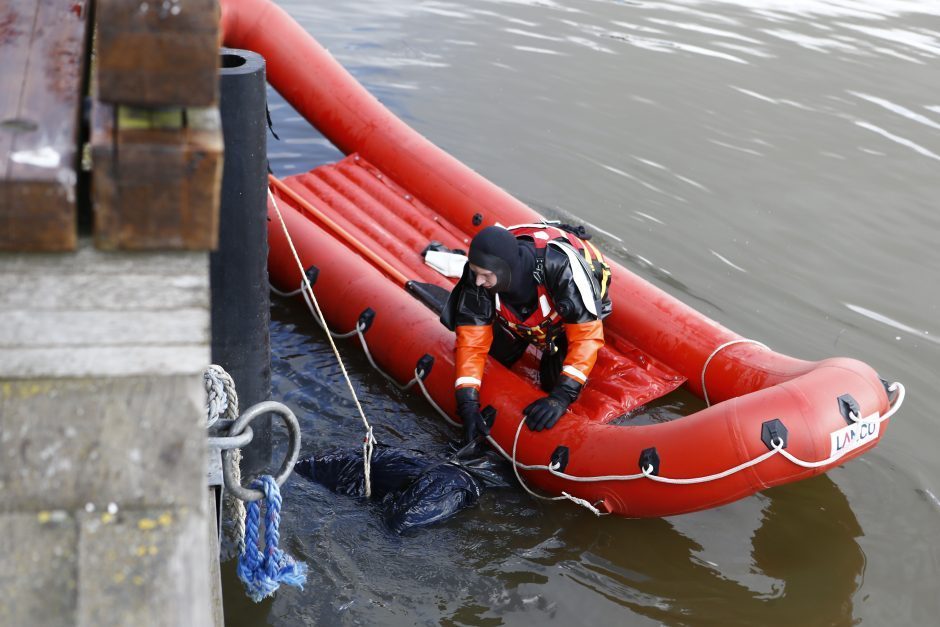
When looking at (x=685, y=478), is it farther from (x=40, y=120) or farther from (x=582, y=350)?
(x=40, y=120)

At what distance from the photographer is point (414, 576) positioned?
11.7 ft

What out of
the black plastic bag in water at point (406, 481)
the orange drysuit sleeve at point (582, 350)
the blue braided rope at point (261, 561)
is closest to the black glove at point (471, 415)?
the black plastic bag in water at point (406, 481)

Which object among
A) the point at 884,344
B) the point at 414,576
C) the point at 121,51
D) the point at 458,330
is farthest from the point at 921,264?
the point at 121,51

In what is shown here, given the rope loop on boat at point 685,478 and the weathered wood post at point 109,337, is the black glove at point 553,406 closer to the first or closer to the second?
the rope loop on boat at point 685,478

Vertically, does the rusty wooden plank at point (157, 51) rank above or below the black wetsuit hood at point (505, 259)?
above

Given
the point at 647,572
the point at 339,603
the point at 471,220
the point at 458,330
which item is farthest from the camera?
the point at 471,220

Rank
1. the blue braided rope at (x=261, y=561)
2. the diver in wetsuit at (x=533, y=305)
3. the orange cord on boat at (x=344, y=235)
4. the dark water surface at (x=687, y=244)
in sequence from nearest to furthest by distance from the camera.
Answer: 1. the blue braided rope at (x=261, y=561)
2. the dark water surface at (x=687, y=244)
3. the diver in wetsuit at (x=533, y=305)
4. the orange cord on boat at (x=344, y=235)

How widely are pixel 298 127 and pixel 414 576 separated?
17.1 feet

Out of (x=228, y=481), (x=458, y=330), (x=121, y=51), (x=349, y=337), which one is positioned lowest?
(x=349, y=337)

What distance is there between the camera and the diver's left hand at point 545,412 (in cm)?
400

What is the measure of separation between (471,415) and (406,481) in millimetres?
444

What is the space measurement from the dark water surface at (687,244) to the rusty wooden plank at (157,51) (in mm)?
2579

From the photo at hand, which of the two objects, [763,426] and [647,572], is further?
[647,572]

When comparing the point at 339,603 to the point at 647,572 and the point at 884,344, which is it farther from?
the point at 884,344
